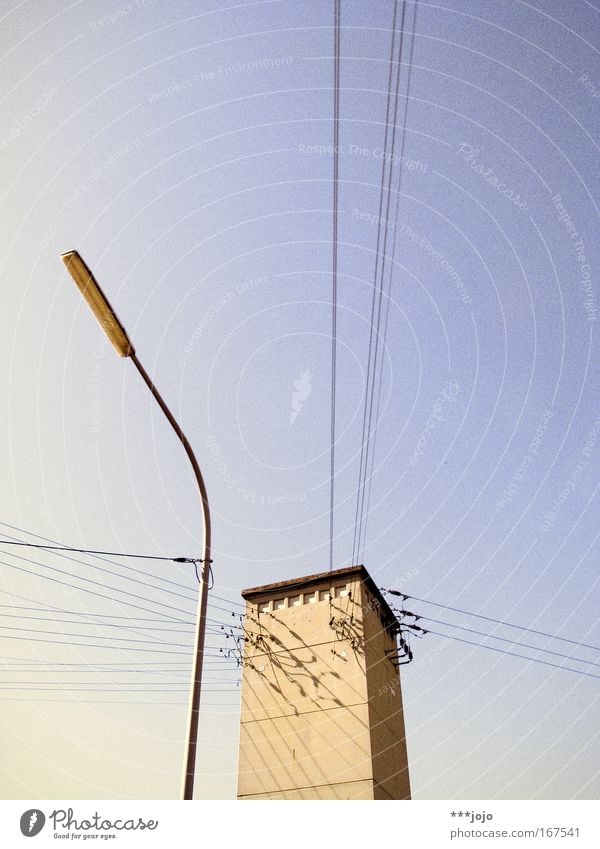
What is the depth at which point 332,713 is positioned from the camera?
14.5 meters

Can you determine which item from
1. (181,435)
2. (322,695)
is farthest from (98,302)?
(322,695)

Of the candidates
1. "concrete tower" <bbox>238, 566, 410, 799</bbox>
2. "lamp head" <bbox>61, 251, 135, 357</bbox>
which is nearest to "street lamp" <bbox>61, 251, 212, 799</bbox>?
"lamp head" <bbox>61, 251, 135, 357</bbox>

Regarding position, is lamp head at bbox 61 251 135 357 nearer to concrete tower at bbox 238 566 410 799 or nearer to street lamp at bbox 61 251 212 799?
street lamp at bbox 61 251 212 799

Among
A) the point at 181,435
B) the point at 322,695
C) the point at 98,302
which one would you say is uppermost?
the point at 98,302

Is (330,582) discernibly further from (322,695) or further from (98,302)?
(98,302)

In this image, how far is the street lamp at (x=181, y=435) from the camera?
488 cm

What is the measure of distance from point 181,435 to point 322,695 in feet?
37.8

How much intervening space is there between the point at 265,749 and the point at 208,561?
11.8 m

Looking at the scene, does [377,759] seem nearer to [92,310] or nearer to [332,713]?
[332,713]

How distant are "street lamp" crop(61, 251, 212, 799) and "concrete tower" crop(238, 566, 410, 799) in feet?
34.5

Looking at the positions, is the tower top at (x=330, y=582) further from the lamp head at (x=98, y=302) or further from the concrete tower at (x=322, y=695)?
the lamp head at (x=98, y=302)

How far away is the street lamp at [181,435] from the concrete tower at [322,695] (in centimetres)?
1052

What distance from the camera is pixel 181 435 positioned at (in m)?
6.53
